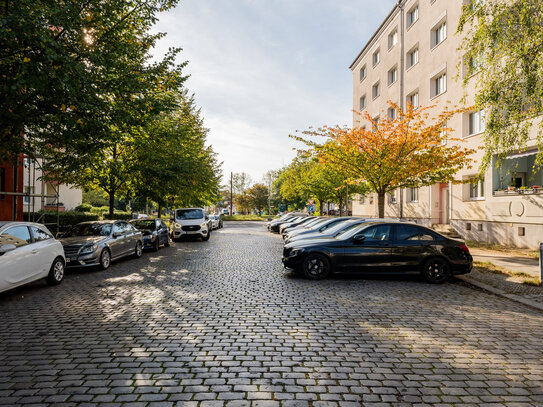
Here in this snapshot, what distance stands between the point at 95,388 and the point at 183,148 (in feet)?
61.3

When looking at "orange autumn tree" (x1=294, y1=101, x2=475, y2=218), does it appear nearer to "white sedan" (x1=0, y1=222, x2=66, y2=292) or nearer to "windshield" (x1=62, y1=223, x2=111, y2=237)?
"windshield" (x1=62, y1=223, x2=111, y2=237)

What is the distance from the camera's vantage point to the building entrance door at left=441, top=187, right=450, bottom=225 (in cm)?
2163

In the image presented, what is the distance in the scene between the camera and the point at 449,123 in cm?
2030

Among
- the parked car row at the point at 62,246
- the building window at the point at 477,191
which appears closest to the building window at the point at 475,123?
the building window at the point at 477,191

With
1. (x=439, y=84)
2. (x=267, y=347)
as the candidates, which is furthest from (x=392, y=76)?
(x=267, y=347)

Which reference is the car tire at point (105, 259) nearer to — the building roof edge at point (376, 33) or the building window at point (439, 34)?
the building window at point (439, 34)

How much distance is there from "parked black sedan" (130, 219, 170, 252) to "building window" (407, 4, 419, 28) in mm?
22006

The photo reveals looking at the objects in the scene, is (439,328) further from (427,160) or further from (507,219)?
(507,219)

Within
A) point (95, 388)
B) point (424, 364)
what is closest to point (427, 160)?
point (424, 364)

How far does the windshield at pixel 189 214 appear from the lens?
2225 centimetres

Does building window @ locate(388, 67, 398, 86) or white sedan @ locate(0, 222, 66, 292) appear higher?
building window @ locate(388, 67, 398, 86)

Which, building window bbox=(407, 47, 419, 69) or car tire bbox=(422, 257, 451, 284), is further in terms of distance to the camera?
building window bbox=(407, 47, 419, 69)

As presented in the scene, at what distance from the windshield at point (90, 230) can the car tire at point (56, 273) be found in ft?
9.28

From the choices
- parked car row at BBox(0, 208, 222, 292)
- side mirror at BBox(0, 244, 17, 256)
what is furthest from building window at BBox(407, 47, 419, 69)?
side mirror at BBox(0, 244, 17, 256)
